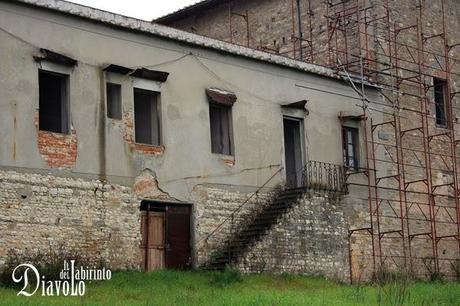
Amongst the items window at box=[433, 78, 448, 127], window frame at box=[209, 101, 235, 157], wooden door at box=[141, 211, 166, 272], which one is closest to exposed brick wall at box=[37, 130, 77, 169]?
wooden door at box=[141, 211, 166, 272]

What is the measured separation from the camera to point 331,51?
2923 centimetres

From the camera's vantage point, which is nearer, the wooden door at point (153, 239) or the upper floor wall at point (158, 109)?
the upper floor wall at point (158, 109)

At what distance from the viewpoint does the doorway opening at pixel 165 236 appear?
22.0 m

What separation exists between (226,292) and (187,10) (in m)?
16.2

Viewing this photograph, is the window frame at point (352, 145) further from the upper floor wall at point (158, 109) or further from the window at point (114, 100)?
the window at point (114, 100)

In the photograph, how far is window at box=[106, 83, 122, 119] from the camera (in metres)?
21.9

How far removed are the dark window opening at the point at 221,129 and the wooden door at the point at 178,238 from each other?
2316 mm

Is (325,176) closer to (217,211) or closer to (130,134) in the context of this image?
(217,211)

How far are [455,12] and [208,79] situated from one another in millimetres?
12067

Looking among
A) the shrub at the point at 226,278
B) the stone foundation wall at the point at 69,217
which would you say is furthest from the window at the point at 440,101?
the stone foundation wall at the point at 69,217

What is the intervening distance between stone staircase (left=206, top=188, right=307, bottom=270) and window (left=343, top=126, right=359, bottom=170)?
3.06m

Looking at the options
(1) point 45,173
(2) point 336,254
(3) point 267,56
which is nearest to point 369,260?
(2) point 336,254

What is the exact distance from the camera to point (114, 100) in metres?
22.0

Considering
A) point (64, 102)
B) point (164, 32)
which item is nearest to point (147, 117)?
point (164, 32)
